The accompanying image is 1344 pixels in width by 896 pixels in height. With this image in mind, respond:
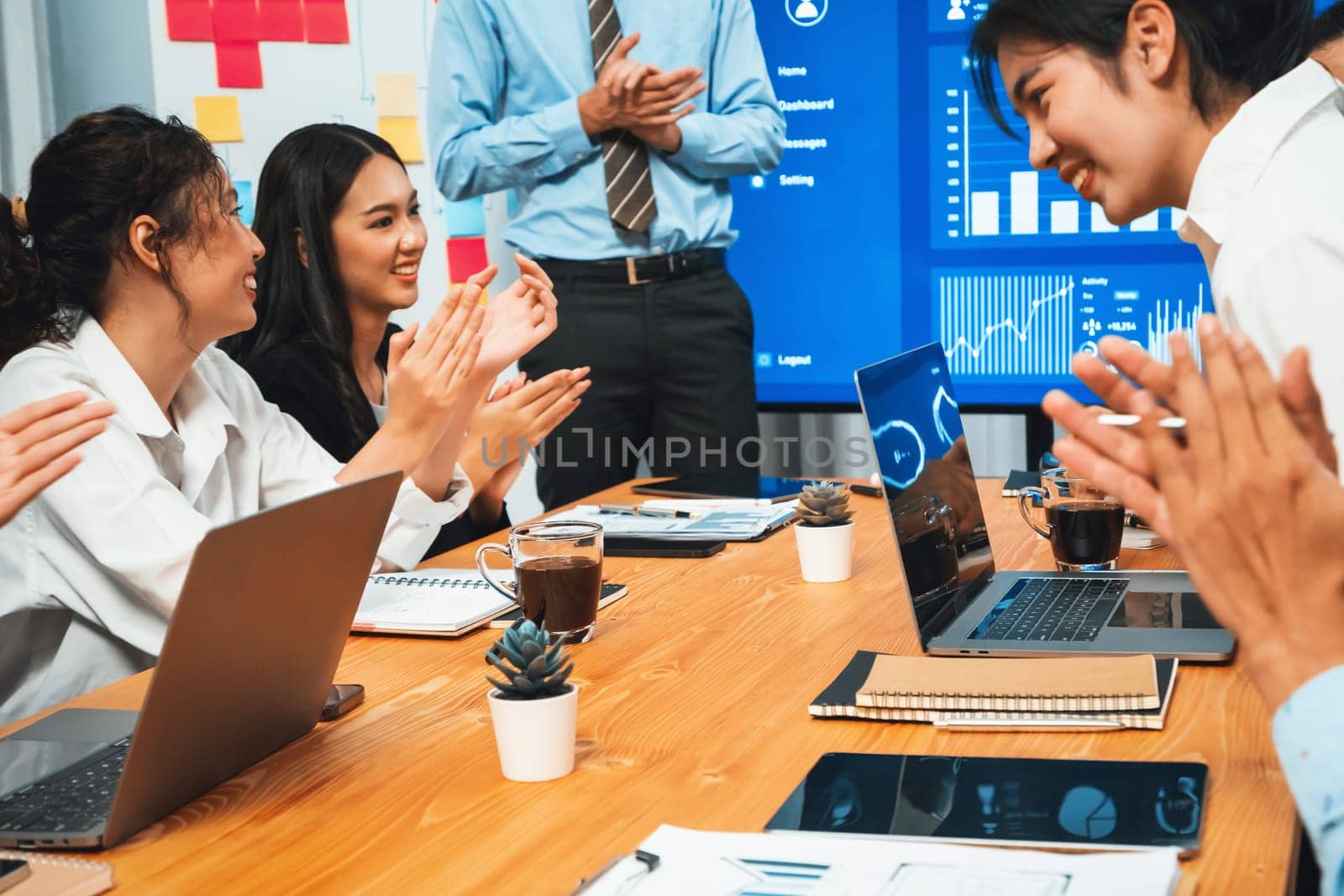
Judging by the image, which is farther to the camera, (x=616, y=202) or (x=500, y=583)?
(x=616, y=202)

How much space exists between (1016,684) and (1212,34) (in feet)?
2.46

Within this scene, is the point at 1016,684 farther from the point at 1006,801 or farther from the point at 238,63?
the point at 238,63

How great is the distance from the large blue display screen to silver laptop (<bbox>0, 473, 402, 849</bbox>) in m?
Result: 2.83

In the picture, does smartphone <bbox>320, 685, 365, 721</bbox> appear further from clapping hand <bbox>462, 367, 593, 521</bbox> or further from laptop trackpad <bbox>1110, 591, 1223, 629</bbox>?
clapping hand <bbox>462, 367, 593, 521</bbox>

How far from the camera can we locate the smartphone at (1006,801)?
33.9 inches

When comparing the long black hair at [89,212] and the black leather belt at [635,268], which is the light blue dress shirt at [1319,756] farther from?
the black leather belt at [635,268]

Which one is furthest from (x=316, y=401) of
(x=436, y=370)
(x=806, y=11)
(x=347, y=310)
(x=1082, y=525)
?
(x=806, y=11)

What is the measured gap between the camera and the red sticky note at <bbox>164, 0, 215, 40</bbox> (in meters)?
3.82

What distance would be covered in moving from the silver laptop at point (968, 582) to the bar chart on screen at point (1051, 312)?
85.4 inches

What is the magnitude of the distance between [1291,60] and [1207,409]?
878 mm

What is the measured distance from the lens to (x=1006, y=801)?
0.92 meters

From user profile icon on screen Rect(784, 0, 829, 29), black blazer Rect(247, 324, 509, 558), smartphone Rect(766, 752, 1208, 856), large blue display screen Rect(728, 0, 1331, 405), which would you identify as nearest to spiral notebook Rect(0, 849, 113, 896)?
smartphone Rect(766, 752, 1208, 856)

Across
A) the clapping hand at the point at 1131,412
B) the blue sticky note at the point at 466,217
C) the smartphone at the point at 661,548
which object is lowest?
the smartphone at the point at 661,548

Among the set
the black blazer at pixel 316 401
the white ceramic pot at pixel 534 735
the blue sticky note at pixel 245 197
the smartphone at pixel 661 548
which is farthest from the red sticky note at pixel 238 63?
the white ceramic pot at pixel 534 735
